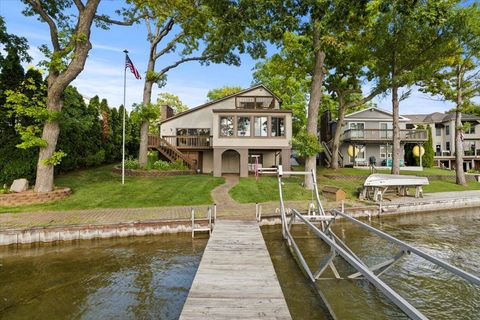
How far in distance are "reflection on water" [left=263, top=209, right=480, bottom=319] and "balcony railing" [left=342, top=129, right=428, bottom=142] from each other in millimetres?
18475

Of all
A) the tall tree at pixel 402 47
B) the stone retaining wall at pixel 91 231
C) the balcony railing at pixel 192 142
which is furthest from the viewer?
the balcony railing at pixel 192 142

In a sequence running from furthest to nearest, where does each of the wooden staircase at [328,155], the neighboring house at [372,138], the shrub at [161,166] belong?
the wooden staircase at [328,155] < the neighboring house at [372,138] < the shrub at [161,166]

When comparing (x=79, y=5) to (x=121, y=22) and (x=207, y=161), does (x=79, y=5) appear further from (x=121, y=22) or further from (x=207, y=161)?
(x=207, y=161)

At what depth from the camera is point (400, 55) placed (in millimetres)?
21219

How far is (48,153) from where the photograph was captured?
1445 cm

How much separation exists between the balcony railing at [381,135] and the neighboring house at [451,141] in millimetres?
12791

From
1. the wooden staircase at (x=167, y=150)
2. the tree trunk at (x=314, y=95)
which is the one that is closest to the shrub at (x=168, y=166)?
the wooden staircase at (x=167, y=150)

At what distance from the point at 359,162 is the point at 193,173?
20.6 metres

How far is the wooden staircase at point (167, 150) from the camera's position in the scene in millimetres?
24669

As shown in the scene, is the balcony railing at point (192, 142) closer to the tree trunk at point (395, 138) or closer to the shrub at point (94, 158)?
the shrub at point (94, 158)

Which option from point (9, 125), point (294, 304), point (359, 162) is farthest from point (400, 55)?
point (9, 125)

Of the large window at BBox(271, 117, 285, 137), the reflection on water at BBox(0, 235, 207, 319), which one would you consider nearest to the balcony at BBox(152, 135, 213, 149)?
the large window at BBox(271, 117, 285, 137)

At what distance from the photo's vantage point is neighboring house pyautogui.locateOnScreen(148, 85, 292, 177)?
2312cm

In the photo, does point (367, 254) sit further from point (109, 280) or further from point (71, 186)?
point (71, 186)
